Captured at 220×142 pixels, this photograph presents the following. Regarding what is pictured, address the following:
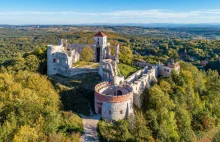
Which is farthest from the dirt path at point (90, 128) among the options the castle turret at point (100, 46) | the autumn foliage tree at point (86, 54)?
the castle turret at point (100, 46)

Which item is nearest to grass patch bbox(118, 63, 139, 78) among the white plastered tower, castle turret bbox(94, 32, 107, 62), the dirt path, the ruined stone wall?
the ruined stone wall

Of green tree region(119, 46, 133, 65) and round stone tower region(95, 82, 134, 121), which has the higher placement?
green tree region(119, 46, 133, 65)

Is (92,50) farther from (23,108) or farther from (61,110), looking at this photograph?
(23,108)

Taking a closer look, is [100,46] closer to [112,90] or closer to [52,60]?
[52,60]

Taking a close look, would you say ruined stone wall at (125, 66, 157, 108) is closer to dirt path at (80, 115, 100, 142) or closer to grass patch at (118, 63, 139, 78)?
grass patch at (118, 63, 139, 78)

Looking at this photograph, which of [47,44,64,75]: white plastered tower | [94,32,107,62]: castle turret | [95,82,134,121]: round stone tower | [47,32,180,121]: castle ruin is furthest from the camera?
[94,32,107,62]: castle turret

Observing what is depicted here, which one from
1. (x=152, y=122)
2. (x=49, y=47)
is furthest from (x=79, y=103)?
(x=49, y=47)

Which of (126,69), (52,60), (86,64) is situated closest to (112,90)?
(126,69)

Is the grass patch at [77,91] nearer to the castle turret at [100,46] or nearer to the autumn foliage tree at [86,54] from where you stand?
the autumn foliage tree at [86,54]
